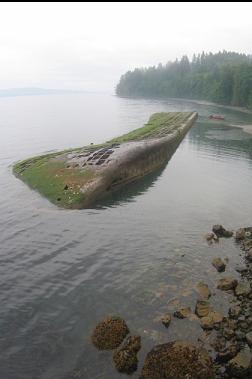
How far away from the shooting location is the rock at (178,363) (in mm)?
18125

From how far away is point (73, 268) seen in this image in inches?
1142

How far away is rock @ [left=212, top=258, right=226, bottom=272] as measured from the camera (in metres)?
28.8

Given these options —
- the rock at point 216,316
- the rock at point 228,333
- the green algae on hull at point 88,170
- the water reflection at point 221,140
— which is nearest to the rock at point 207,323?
the rock at point 216,316

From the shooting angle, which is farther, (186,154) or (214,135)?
(214,135)

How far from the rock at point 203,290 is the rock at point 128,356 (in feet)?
21.9

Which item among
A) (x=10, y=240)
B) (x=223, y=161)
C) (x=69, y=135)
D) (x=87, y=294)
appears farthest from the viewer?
(x=69, y=135)

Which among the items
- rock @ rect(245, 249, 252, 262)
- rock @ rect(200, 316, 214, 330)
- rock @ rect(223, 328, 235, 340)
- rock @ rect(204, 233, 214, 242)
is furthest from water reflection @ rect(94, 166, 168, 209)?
rock @ rect(223, 328, 235, 340)

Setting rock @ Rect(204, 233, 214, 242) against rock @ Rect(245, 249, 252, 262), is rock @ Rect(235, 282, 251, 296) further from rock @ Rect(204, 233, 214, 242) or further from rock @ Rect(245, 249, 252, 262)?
rock @ Rect(204, 233, 214, 242)

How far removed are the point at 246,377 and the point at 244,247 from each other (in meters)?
15.7

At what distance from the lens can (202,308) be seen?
23.7m

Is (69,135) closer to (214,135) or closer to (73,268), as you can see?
(214,135)

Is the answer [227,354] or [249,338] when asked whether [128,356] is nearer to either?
[227,354]

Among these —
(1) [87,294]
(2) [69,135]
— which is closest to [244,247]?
(1) [87,294]

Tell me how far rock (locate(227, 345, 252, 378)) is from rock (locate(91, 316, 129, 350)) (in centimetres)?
617
